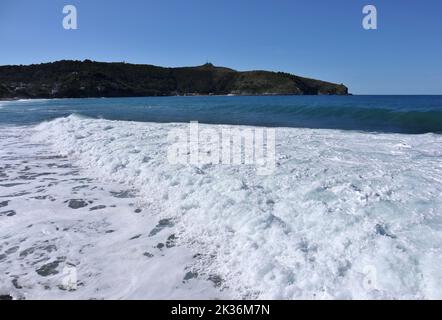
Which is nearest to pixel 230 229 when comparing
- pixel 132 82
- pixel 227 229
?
pixel 227 229

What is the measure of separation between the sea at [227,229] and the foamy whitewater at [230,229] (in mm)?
23

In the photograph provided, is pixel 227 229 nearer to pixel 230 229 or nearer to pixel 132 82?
pixel 230 229

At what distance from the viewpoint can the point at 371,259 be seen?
176 inches

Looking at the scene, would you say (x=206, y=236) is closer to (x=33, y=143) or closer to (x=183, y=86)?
(x=33, y=143)

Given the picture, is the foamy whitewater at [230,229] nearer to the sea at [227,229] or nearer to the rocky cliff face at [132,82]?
the sea at [227,229]

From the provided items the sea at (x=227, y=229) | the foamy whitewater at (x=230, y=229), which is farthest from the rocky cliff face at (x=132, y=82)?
the foamy whitewater at (x=230, y=229)

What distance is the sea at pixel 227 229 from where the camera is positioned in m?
4.28

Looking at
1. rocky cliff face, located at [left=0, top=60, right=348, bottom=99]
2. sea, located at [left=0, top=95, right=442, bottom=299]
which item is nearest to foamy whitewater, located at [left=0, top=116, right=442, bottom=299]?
sea, located at [left=0, top=95, right=442, bottom=299]

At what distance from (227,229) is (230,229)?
55 mm

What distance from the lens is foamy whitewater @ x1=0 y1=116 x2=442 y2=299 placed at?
14.1 feet

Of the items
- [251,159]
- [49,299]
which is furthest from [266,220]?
[251,159]

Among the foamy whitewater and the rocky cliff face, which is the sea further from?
the rocky cliff face
